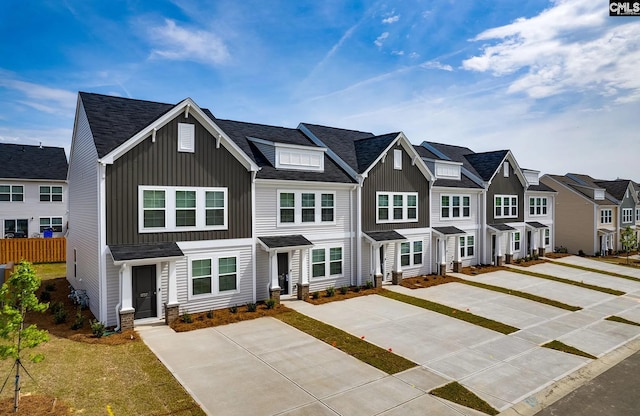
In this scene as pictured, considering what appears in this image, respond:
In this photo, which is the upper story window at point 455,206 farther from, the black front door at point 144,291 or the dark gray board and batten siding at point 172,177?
the black front door at point 144,291

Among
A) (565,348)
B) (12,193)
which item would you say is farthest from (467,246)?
(12,193)

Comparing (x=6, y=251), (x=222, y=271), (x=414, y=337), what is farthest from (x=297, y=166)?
(x=6, y=251)

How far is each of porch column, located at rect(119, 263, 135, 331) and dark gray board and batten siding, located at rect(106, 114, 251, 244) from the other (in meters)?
1.25

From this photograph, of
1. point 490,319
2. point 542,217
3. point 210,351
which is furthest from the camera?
point 542,217

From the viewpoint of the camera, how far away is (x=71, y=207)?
2100cm

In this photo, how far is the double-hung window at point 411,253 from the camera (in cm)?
2484

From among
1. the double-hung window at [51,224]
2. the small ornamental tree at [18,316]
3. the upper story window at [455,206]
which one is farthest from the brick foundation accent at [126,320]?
the double-hung window at [51,224]

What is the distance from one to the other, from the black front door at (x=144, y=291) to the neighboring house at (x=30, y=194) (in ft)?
72.8

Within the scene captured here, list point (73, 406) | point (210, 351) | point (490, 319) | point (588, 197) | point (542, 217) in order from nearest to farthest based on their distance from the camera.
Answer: point (73, 406) < point (210, 351) < point (490, 319) < point (542, 217) < point (588, 197)

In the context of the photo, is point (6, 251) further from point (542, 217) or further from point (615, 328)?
point (542, 217)

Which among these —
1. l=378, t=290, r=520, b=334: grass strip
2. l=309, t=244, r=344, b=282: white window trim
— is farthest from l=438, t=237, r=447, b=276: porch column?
l=309, t=244, r=344, b=282: white window trim

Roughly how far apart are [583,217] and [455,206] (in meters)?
22.7

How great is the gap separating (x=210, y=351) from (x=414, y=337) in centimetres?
725

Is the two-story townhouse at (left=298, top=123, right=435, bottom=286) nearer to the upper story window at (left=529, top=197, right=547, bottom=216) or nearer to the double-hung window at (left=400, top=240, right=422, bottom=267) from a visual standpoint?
the double-hung window at (left=400, top=240, right=422, bottom=267)
